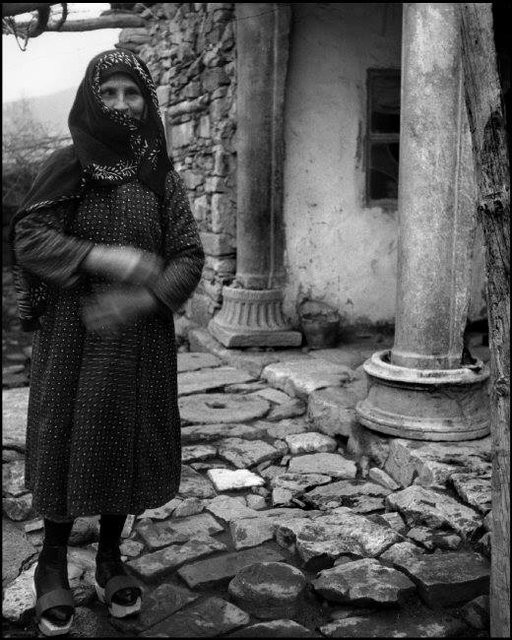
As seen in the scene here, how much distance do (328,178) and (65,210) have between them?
428cm

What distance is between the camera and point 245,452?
4.18 metres

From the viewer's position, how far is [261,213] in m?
6.27

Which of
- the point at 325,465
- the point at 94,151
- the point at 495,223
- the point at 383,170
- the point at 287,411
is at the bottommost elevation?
the point at 325,465

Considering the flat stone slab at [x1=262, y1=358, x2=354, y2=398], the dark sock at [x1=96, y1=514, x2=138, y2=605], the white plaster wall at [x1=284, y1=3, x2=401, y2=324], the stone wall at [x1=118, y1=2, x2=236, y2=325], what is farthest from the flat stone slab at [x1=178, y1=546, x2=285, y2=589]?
the stone wall at [x1=118, y1=2, x2=236, y2=325]

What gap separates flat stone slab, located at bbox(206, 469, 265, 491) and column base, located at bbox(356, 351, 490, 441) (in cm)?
72

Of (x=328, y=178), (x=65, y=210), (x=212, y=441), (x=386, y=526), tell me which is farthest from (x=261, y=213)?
(x=65, y=210)

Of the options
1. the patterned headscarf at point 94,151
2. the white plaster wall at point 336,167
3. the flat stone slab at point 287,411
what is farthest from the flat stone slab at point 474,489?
the white plaster wall at point 336,167

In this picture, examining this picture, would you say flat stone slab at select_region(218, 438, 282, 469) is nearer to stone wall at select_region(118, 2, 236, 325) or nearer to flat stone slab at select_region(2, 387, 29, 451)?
flat stone slab at select_region(2, 387, 29, 451)

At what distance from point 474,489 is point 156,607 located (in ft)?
5.02

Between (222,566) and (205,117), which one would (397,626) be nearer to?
(222,566)

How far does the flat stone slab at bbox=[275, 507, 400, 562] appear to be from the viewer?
9.78 feet

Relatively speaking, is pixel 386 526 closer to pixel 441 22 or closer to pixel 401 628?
pixel 401 628

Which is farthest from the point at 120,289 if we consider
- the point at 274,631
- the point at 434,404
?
the point at 434,404

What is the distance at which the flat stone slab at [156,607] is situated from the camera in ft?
8.05
